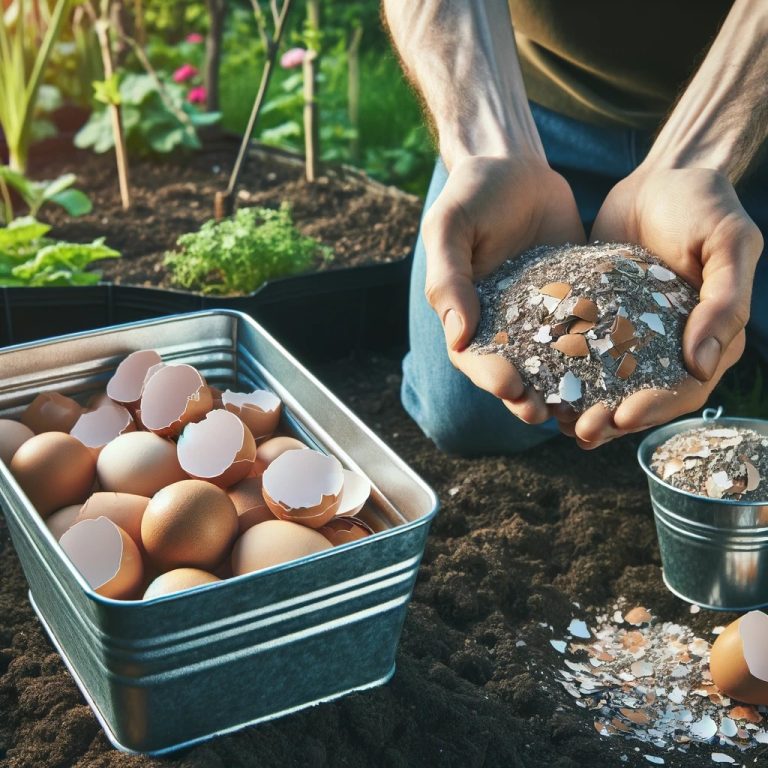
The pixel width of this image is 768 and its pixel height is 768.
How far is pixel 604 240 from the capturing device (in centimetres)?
193

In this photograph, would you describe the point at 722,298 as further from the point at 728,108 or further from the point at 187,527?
the point at 187,527

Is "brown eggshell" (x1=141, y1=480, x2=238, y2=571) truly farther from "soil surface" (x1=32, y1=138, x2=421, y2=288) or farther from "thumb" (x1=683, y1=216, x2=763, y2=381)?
"soil surface" (x1=32, y1=138, x2=421, y2=288)

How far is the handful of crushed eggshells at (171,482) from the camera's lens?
131 cm

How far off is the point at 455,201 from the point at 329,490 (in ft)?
1.91

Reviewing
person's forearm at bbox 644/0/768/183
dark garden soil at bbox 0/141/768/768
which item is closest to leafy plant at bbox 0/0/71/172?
dark garden soil at bbox 0/141/768/768

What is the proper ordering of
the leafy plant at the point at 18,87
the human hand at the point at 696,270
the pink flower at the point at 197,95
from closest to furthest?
the human hand at the point at 696,270 → the leafy plant at the point at 18,87 → the pink flower at the point at 197,95

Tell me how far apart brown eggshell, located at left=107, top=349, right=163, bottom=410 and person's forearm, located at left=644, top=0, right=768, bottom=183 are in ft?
3.07

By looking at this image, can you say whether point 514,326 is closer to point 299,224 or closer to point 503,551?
point 503,551

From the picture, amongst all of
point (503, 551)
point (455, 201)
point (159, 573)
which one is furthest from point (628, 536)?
point (159, 573)

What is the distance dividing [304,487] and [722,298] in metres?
0.65

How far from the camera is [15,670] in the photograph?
1511 mm

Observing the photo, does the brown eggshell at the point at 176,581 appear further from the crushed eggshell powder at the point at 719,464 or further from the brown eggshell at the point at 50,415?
the crushed eggshell powder at the point at 719,464

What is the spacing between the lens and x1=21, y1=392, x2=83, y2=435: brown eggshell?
1583 mm

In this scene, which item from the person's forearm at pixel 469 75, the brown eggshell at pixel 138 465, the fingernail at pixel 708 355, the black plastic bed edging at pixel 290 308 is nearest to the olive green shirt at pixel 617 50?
the person's forearm at pixel 469 75
